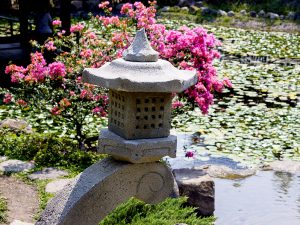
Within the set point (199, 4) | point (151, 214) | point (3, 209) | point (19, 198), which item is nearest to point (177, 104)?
Answer: point (19, 198)

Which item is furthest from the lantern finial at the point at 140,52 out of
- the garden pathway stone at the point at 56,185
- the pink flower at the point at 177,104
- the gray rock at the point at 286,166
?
the gray rock at the point at 286,166

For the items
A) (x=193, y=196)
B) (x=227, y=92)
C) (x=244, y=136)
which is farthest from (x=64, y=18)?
(x=193, y=196)

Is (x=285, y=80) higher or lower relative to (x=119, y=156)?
lower

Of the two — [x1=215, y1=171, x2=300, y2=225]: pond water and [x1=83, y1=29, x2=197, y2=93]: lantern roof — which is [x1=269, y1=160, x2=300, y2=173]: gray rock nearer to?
[x1=215, y1=171, x2=300, y2=225]: pond water

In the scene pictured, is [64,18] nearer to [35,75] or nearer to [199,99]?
[35,75]

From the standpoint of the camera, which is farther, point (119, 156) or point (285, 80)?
point (285, 80)

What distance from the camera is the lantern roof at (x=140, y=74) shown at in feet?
13.6

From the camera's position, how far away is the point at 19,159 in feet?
24.3

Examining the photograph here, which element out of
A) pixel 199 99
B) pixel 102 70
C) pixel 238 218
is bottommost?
pixel 238 218

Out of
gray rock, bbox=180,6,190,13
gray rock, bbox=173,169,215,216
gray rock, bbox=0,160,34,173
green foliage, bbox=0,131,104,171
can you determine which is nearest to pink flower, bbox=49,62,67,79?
green foliage, bbox=0,131,104,171

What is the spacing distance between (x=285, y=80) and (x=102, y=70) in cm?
840

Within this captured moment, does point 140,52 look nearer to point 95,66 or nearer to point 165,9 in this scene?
point 95,66

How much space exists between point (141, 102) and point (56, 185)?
2650 mm

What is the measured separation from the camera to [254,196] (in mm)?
7277
